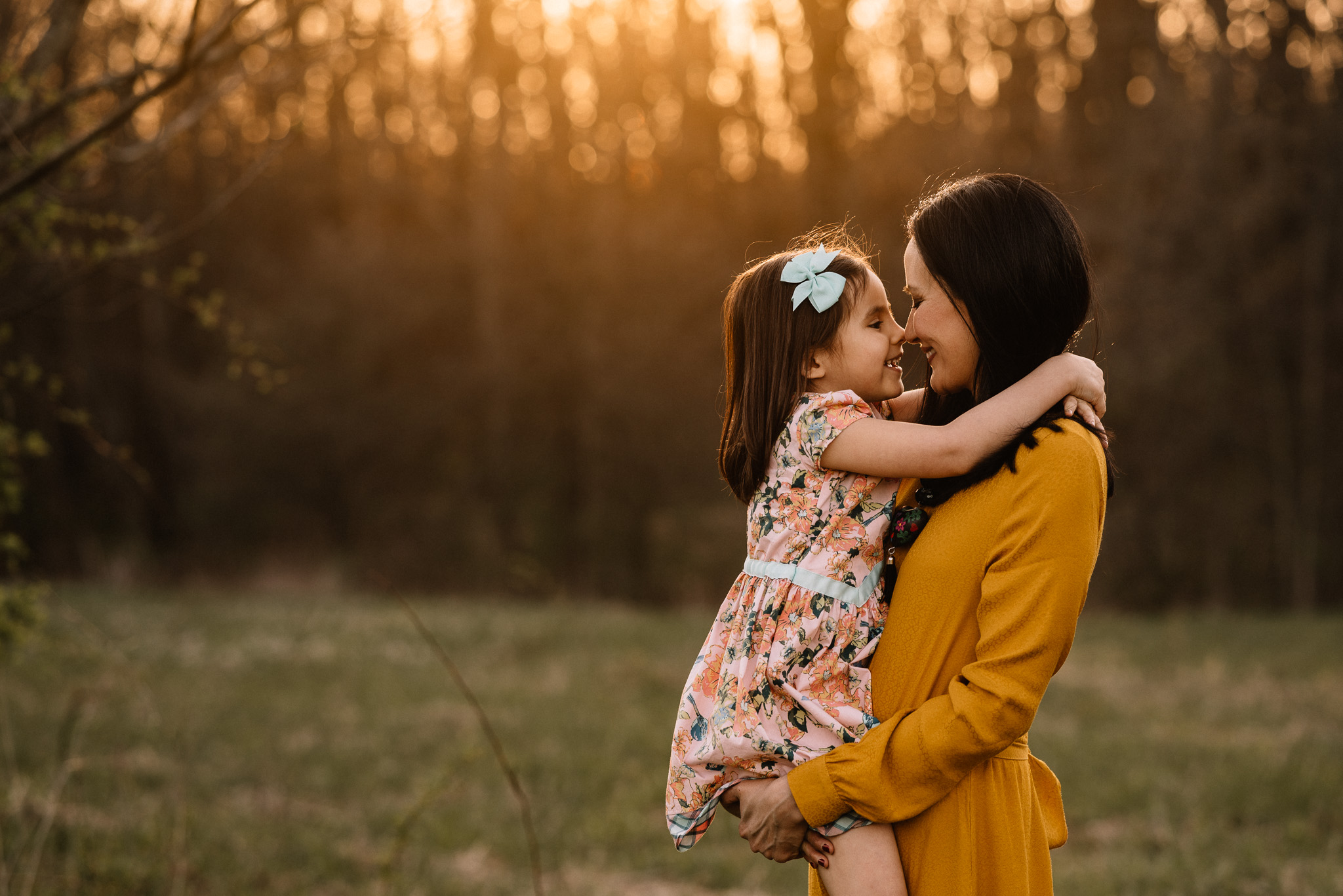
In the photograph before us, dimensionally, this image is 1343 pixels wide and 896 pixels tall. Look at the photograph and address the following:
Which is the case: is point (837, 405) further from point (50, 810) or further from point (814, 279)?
point (50, 810)

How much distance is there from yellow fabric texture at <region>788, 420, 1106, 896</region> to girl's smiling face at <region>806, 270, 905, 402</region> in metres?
0.31

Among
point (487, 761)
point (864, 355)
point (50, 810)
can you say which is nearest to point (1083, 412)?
point (864, 355)

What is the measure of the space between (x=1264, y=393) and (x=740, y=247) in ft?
28.2

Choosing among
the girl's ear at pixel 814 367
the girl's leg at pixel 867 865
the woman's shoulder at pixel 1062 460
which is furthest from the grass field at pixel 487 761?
the woman's shoulder at pixel 1062 460

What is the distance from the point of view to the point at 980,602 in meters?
1.68

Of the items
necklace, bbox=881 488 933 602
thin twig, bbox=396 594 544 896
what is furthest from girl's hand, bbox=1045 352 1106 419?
thin twig, bbox=396 594 544 896

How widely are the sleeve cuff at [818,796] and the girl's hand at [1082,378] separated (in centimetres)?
73

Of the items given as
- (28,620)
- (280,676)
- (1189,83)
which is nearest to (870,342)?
(28,620)

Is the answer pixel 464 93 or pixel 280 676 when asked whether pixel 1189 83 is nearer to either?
pixel 464 93

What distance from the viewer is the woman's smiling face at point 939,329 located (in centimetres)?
182

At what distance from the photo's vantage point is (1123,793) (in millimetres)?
6168

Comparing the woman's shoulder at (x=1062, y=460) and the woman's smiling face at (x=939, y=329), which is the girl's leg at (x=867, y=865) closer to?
the woman's shoulder at (x=1062, y=460)

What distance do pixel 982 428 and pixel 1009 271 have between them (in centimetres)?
26

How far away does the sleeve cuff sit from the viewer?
5.59 ft
